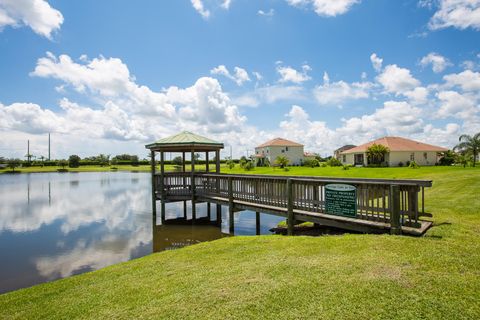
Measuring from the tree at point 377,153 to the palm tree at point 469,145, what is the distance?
13.9m

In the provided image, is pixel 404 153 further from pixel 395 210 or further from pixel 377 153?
pixel 395 210

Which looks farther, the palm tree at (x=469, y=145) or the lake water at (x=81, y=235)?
the palm tree at (x=469, y=145)

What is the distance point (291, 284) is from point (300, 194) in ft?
16.9

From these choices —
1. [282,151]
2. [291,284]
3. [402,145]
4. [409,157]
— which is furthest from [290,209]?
[282,151]

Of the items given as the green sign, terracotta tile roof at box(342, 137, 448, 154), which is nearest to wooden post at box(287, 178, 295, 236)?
the green sign

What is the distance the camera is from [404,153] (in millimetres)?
44688

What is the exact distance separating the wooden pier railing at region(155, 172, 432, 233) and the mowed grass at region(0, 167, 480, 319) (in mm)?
857

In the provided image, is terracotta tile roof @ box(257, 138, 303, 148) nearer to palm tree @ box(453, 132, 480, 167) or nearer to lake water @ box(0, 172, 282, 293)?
palm tree @ box(453, 132, 480, 167)

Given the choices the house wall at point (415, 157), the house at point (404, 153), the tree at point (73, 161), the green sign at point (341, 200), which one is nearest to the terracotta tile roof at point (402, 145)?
the house at point (404, 153)

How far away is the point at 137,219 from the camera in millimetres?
16734

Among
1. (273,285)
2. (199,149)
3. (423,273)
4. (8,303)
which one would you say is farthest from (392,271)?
(199,149)

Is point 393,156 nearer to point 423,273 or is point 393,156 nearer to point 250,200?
point 250,200

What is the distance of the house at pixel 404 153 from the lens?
4419 cm

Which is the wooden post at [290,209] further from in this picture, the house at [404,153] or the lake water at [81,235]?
the house at [404,153]
